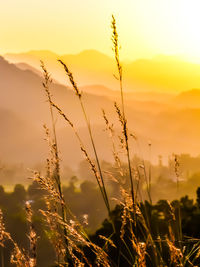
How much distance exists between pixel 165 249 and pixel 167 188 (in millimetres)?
70854

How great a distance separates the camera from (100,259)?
1.80 metres

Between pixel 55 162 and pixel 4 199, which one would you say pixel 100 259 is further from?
pixel 4 199

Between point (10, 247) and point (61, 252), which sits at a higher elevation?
point (61, 252)

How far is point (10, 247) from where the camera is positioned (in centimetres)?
3142

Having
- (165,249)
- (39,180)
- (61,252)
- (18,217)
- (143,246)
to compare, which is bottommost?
(18,217)

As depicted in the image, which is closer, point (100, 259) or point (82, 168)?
point (100, 259)

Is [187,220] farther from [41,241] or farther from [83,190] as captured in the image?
[83,190]

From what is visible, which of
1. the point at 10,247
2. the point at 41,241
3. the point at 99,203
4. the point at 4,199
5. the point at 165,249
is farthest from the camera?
the point at 99,203

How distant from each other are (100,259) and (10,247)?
3245cm

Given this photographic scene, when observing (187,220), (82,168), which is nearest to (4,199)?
(187,220)

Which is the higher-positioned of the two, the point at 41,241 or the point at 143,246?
the point at 143,246

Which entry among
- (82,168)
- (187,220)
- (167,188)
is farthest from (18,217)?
(82,168)

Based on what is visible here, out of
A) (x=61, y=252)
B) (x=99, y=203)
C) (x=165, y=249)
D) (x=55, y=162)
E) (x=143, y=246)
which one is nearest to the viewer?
(x=143, y=246)

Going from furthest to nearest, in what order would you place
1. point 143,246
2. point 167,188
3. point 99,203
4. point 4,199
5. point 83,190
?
point 167,188, point 83,190, point 99,203, point 4,199, point 143,246
